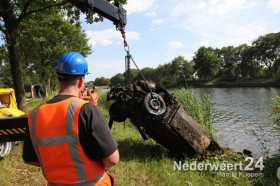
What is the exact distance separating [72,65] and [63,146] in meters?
0.69

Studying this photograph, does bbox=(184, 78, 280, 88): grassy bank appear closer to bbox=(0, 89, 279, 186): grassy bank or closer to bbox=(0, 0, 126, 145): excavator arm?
bbox=(0, 89, 279, 186): grassy bank

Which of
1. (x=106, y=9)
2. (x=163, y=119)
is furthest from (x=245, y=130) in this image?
(x=106, y=9)

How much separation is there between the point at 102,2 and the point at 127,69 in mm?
1457

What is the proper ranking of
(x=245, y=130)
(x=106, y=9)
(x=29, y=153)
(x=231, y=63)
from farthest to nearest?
(x=231, y=63)
(x=245, y=130)
(x=106, y=9)
(x=29, y=153)

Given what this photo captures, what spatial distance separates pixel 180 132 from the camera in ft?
26.2

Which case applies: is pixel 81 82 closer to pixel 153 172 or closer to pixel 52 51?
pixel 153 172

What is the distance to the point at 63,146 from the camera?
260 centimetres

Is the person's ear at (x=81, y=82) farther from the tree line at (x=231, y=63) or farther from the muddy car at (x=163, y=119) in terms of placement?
the tree line at (x=231, y=63)

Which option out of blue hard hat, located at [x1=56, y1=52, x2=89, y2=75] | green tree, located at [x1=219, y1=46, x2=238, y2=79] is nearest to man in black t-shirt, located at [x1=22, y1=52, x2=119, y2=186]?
blue hard hat, located at [x1=56, y1=52, x2=89, y2=75]

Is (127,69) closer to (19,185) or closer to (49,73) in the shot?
(19,185)

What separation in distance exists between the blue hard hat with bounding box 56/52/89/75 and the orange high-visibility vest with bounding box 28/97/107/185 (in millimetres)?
273

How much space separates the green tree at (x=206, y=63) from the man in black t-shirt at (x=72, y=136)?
9972 cm

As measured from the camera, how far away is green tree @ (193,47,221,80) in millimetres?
100125

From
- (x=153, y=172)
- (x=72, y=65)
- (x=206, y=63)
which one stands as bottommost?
(x=153, y=172)
